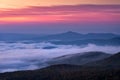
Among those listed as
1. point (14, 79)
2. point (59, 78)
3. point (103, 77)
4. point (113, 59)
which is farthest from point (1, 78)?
point (113, 59)

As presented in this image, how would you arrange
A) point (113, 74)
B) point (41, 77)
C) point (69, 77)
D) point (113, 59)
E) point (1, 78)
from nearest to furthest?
point (113, 74) → point (69, 77) → point (41, 77) → point (1, 78) → point (113, 59)

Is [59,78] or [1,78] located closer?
[59,78]

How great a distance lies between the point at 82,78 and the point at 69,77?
20.0ft

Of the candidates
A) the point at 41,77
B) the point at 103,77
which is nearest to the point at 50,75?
the point at 41,77

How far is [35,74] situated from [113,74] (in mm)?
30604

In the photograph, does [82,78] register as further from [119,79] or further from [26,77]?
[26,77]

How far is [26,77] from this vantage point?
329ft

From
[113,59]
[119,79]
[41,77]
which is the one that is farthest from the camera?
[113,59]

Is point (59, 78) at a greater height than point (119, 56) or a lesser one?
lesser

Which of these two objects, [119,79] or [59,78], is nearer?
[119,79]

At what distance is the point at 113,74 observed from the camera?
81.6m

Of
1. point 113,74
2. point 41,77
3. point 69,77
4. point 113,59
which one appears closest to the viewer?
point 113,74

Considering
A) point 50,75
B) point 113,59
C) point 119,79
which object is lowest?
point 119,79

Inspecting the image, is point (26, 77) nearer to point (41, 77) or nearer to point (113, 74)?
point (41, 77)
